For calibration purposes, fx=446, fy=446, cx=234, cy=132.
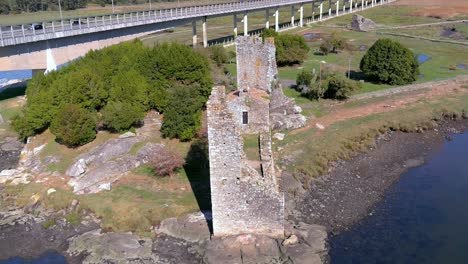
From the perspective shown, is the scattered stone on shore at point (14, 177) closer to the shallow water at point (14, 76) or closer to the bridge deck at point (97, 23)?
the bridge deck at point (97, 23)

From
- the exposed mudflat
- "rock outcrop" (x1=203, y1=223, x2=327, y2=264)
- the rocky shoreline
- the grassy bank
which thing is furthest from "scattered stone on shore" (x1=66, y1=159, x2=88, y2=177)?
the exposed mudflat

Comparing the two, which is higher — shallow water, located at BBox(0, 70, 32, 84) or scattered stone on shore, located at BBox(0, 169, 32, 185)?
shallow water, located at BBox(0, 70, 32, 84)

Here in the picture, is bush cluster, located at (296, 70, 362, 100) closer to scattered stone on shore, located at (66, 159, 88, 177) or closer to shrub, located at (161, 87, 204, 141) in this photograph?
shrub, located at (161, 87, 204, 141)

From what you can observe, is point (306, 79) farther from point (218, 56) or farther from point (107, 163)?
point (107, 163)

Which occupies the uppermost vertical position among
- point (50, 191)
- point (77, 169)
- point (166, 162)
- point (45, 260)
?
point (166, 162)

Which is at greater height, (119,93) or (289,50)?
(289,50)

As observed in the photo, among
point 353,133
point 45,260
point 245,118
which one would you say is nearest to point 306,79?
point 353,133
